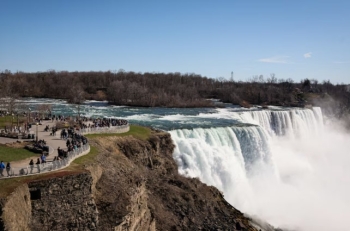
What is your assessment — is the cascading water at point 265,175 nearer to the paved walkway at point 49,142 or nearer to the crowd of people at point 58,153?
the crowd of people at point 58,153

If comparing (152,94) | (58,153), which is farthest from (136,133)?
(152,94)

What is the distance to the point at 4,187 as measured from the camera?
13.3 meters

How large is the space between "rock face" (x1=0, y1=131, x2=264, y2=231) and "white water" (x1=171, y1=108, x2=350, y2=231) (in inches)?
126

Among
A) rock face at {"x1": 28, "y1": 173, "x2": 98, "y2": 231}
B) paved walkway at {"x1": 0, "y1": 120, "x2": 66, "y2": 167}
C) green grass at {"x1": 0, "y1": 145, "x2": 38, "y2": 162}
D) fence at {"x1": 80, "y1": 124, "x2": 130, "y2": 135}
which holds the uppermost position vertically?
fence at {"x1": 80, "y1": 124, "x2": 130, "y2": 135}

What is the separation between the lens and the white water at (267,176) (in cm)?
2845

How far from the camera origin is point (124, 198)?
17094 mm

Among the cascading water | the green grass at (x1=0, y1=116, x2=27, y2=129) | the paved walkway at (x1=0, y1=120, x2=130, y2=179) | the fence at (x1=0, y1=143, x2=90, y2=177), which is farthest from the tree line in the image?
the fence at (x1=0, y1=143, x2=90, y2=177)

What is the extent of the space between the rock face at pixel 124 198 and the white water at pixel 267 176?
10.5 feet

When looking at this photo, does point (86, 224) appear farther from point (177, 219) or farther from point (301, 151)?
point (301, 151)

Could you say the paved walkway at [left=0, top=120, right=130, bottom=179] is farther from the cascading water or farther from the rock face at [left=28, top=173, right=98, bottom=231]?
the cascading water

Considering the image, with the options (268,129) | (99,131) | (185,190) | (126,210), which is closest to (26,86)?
(268,129)

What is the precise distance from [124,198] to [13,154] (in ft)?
19.5

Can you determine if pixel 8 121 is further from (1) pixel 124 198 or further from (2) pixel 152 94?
(2) pixel 152 94

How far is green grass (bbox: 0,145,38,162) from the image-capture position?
17.6m
